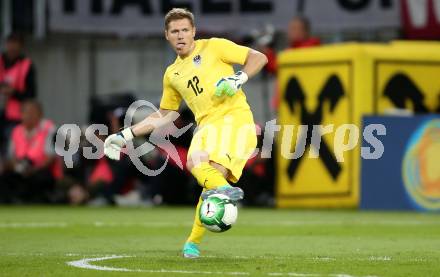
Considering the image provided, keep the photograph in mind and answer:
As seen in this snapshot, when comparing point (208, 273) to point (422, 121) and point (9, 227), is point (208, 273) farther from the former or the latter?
point (422, 121)

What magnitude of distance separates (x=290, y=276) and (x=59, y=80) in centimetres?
1318

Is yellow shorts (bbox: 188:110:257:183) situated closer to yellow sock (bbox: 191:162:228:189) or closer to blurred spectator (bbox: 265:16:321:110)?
yellow sock (bbox: 191:162:228:189)

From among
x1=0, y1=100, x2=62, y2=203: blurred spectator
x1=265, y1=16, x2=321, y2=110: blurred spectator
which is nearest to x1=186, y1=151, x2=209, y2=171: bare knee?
x1=265, y1=16, x2=321, y2=110: blurred spectator

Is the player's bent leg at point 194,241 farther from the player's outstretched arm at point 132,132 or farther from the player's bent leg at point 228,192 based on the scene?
the player's outstretched arm at point 132,132

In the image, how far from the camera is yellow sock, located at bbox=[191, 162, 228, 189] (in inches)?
337

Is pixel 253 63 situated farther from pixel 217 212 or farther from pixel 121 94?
pixel 121 94

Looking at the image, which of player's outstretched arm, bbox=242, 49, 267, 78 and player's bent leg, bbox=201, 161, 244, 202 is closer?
player's bent leg, bbox=201, 161, 244, 202

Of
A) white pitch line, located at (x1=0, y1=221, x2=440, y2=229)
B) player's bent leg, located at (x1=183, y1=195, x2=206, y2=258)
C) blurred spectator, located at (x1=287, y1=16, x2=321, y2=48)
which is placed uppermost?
blurred spectator, located at (x1=287, y1=16, x2=321, y2=48)

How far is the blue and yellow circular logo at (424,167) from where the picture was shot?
1543cm

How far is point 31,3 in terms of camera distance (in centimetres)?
1838

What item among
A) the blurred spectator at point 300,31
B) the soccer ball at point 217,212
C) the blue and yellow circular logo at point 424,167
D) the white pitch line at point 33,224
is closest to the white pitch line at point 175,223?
the white pitch line at point 33,224

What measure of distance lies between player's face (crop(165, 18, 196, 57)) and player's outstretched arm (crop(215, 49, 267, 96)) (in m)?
0.47

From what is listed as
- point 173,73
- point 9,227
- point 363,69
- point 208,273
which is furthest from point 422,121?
point 208,273

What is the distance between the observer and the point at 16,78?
18.1 metres
